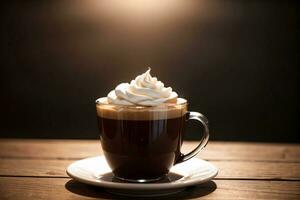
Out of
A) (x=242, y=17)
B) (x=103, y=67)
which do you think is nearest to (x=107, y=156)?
(x=103, y=67)

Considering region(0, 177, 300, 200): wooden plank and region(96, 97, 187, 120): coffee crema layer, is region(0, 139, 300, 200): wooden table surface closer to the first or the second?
region(0, 177, 300, 200): wooden plank

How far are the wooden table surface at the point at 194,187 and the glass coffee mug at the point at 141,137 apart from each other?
6cm

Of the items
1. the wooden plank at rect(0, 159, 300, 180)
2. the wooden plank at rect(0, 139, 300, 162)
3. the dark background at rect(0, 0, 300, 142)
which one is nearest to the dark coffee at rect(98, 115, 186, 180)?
the wooden plank at rect(0, 159, 300, 180)

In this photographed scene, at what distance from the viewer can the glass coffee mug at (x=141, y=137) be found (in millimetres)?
727

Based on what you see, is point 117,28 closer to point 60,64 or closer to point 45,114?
point 60,64

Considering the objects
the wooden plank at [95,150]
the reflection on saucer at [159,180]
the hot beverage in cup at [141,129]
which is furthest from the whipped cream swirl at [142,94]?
the wooden plank at [95,150]

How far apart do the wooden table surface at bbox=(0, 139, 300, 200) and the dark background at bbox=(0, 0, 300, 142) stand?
242 mm

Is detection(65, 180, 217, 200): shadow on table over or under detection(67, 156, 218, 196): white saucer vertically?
under

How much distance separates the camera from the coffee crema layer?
28.5 inches

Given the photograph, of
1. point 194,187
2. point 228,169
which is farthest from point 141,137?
point 228,169

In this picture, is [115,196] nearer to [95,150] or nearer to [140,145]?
[140,145]

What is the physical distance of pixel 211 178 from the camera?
2.44ft

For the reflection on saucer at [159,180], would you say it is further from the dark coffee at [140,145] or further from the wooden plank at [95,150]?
the wooden plank at [95,150]

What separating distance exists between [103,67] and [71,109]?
0.16 meters
